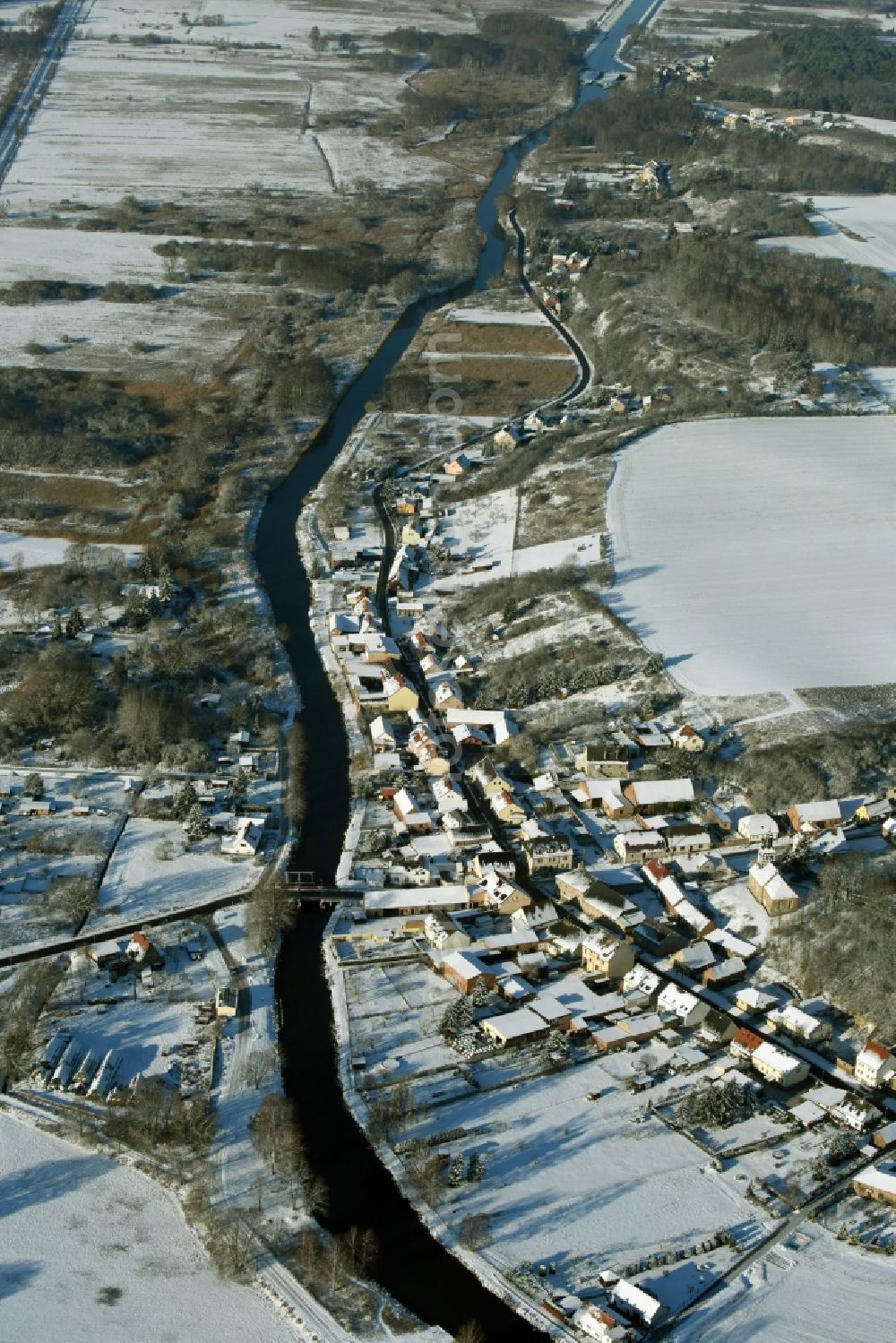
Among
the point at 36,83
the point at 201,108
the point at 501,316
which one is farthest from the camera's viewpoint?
the point at 36,83

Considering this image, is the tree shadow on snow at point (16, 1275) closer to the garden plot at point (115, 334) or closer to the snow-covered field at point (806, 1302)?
the snow-covered field at point (806, 1302)

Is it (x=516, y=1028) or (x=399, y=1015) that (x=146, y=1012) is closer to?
(x=399, y=1015)

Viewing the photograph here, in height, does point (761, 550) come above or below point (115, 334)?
above

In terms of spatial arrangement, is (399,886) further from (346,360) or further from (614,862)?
(346,360)

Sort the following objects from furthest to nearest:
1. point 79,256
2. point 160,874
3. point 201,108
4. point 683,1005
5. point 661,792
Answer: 1. point 201,108
2. point 79,256
3. point 661,792
4. point 160,874
5. point 683,1005

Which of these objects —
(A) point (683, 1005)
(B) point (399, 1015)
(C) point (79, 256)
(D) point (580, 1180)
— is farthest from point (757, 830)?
(C) point (79, 256)

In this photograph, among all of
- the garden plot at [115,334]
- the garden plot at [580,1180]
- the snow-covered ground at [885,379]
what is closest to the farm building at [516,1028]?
the garden plot at [580,1180]

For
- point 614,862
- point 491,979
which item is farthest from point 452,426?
point 491,979
